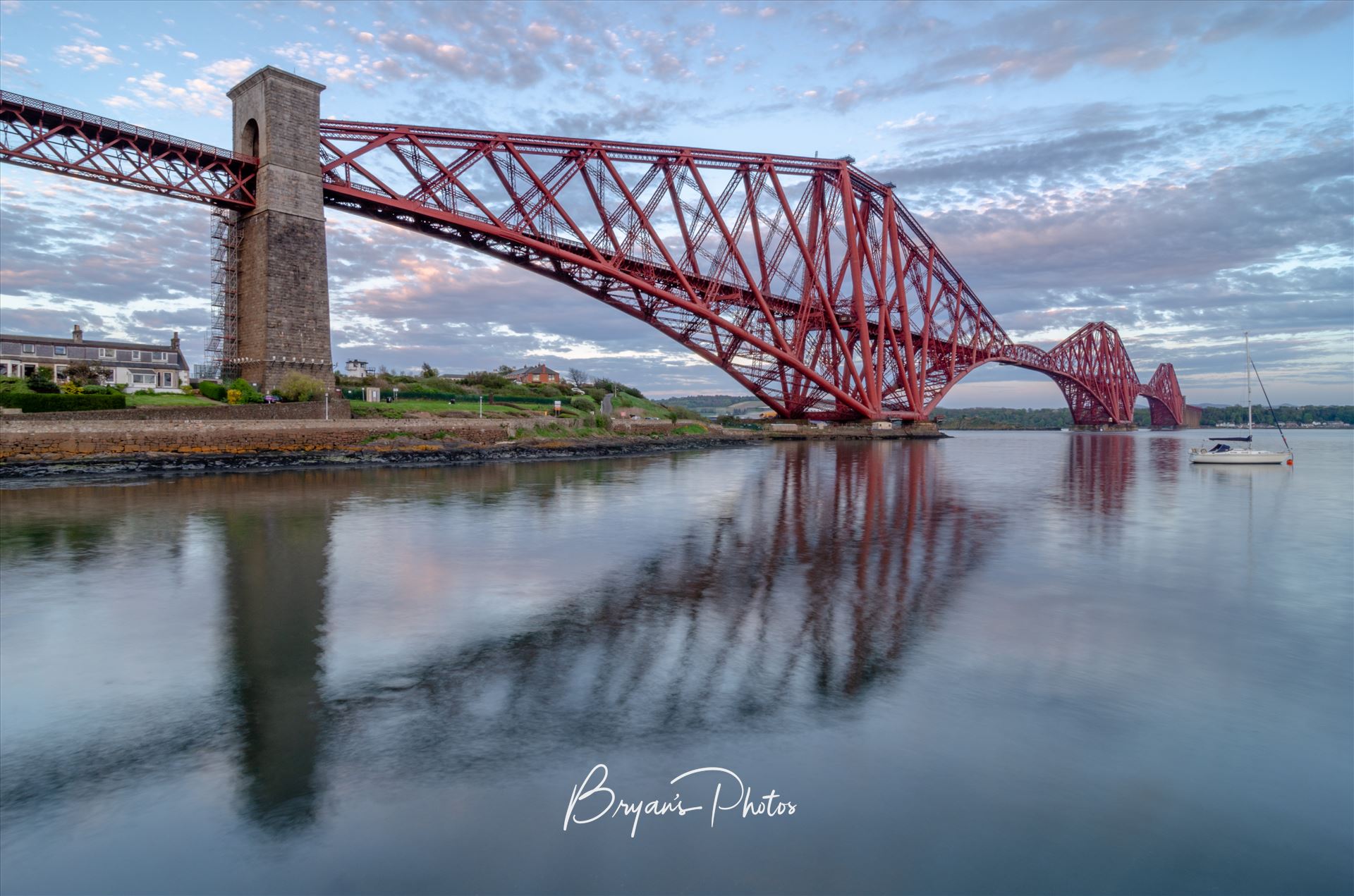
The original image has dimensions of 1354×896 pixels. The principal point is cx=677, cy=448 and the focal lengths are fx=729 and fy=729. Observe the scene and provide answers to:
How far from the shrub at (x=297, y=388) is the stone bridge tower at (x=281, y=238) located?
20.1 inches

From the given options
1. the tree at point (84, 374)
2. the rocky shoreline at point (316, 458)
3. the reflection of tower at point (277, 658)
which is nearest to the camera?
the reflection of tower at point (277, 658)

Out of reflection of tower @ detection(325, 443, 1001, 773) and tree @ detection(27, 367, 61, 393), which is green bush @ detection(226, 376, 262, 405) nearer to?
tree @ detection(27, 367, 61, 393)

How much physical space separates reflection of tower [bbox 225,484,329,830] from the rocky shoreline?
16749mm

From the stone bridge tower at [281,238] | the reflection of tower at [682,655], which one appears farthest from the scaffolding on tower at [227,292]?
the reflection of tower at [682,655]

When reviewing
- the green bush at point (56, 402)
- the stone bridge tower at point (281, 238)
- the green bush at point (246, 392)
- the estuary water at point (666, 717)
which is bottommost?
the estuary water at point (666, 717)

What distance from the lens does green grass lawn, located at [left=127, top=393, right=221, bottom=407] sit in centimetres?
3183

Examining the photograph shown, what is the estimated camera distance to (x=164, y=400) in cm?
3328

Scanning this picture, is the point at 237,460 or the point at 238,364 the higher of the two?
the point at 238,364

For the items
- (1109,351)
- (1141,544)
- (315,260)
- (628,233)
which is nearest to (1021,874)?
(1141,544)

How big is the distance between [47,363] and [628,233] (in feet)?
126

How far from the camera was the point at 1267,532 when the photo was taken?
60.3ft

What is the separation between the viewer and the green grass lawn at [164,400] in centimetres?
3183

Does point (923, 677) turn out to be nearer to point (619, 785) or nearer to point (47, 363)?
point (619, 785)

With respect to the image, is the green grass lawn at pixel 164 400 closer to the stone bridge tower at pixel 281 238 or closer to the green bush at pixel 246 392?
the green bush at pixel 246 392
